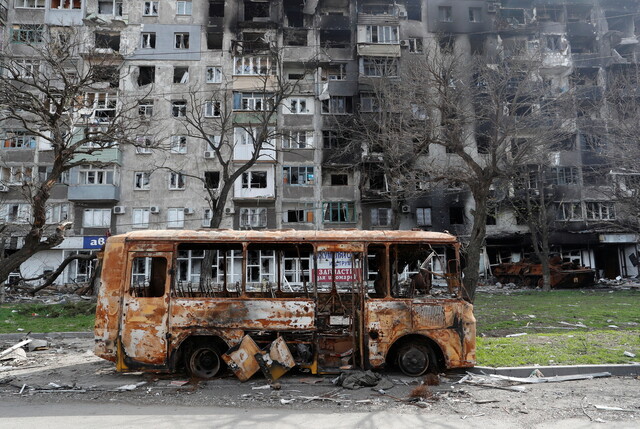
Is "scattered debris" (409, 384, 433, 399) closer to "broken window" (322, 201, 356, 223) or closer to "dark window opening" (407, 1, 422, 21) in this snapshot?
"broken window" (322, 201, 356, 223)

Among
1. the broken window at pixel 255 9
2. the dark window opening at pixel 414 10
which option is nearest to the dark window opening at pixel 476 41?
the dark window opening at pixel 414 10

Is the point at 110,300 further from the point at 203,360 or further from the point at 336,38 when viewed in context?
the point at 336,38

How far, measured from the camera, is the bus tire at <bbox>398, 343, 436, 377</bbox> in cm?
849

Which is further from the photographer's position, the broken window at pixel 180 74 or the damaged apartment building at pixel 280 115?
the broken window at pixel 180 74

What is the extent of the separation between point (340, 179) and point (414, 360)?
86.3ft

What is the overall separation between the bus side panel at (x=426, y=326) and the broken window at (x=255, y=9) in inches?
1303

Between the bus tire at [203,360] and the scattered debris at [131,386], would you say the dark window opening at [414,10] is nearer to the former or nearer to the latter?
the bus tire at [203,360]

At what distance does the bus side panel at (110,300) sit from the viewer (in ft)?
27.4

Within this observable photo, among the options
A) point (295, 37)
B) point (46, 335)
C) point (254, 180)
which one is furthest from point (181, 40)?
point (46, 335)

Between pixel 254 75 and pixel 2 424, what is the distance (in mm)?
30401

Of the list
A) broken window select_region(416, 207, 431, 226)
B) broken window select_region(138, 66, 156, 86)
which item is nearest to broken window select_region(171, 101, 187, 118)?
broken window select_region(138, 66, 156, 86)

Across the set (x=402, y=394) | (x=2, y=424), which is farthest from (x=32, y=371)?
(x=402, y=394)

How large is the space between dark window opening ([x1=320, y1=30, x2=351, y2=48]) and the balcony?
19.2 metres

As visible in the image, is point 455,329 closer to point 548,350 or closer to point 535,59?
point 548,350
